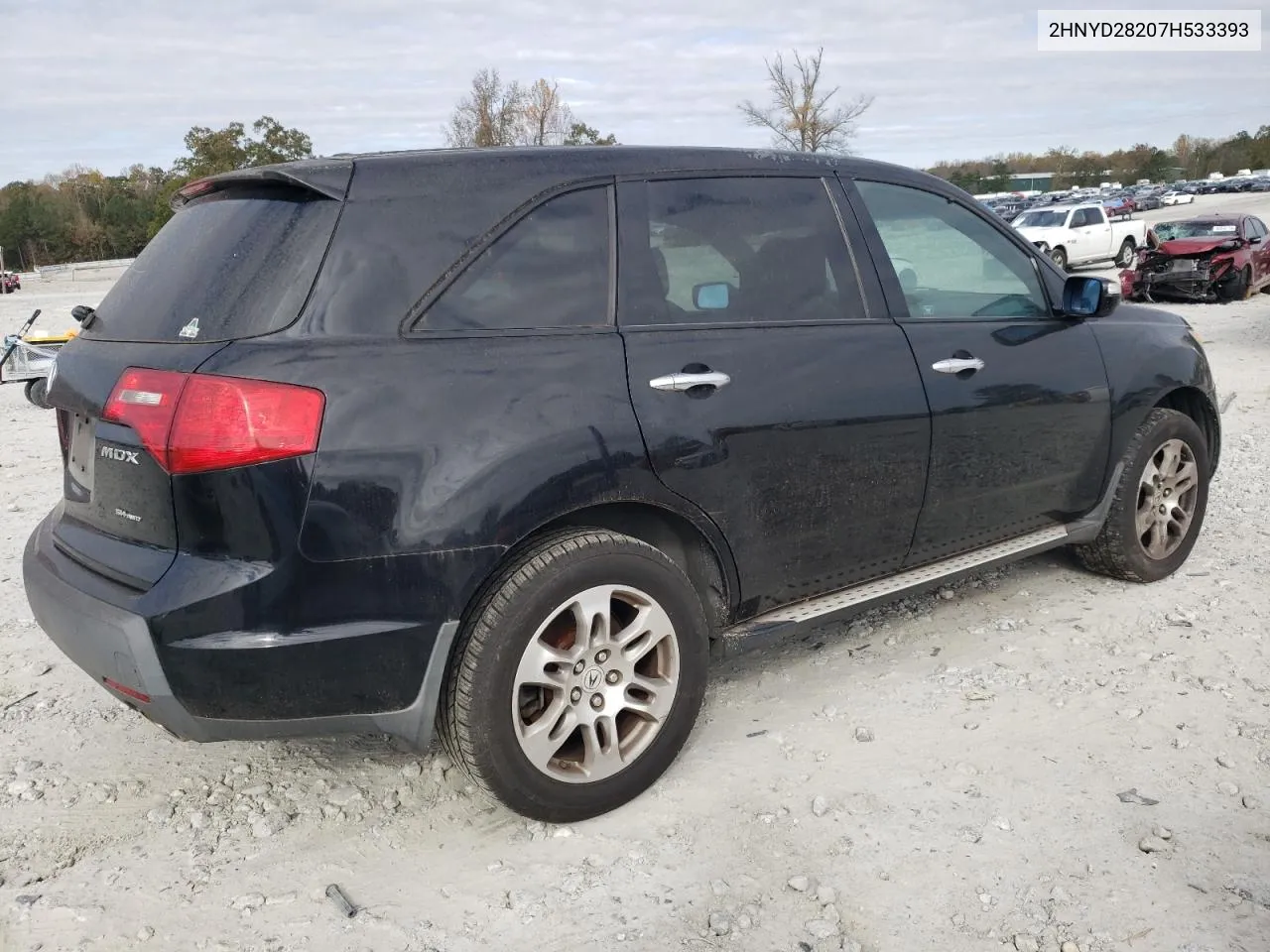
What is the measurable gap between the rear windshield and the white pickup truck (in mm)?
23367

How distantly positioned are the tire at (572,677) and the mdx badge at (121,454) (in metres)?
0.92

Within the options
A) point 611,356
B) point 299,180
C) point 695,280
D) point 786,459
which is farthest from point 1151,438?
point 299,180

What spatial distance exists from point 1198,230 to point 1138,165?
9232 centimetres

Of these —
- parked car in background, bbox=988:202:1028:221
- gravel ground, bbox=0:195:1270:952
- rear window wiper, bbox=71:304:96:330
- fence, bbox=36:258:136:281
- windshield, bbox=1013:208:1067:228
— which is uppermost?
parked car in background, bbox=988:202:1028:221

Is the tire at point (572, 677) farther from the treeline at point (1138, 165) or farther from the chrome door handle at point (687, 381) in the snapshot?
the treeline at point (1138, 165)

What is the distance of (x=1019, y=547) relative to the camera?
13.5ft

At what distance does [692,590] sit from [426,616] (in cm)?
83

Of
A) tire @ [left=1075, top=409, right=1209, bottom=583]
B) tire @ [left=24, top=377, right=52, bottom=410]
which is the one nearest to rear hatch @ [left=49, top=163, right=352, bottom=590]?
tire @ [left=1075, top=409, right=1209, bottom=583]

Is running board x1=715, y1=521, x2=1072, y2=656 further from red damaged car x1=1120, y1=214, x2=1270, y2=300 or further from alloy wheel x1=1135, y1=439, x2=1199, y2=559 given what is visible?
red damaged car x1=1120, y1=214, x2=1270, y2=300

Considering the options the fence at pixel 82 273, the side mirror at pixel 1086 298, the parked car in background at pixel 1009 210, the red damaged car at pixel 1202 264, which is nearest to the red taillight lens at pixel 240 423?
the side mirror at pixel 1086 298

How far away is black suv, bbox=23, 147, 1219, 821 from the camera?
255 cm

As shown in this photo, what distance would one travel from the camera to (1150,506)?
15.3ft

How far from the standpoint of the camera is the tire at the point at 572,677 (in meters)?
2.76

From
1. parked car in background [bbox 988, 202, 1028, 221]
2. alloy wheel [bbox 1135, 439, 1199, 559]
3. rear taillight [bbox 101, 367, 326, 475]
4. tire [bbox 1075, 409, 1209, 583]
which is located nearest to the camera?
rear taillight [bbox 101, 367, 326, 475]
